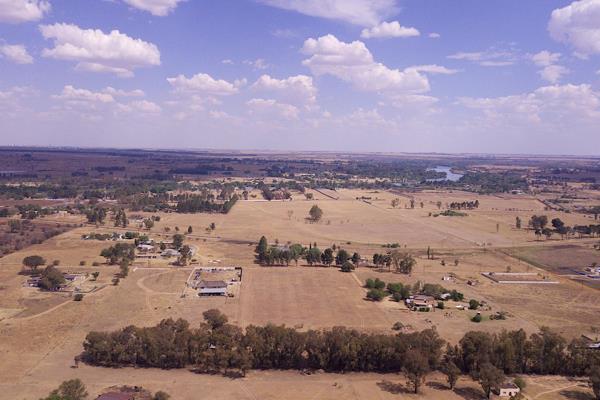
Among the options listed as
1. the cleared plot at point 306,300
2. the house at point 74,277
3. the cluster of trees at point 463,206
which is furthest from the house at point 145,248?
the cluster of trees at point 463,206

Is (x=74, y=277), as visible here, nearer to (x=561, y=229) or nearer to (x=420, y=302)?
(x=420, y=302)

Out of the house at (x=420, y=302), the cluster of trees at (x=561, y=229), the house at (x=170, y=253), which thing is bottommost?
the house at (x=420, y=302)

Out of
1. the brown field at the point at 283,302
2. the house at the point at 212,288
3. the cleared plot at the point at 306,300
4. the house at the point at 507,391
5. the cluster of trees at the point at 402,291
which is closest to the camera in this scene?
the house at the point at 507,391

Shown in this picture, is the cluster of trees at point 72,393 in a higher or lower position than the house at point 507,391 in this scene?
higher

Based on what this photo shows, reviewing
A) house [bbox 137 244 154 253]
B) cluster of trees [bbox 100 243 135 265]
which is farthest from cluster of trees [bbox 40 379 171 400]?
house [bbox 137 244 154 253]

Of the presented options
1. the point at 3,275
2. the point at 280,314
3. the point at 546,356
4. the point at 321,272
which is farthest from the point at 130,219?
A: the point at 546,356

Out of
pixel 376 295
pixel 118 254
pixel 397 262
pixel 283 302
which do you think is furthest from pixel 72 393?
pixel 397 262

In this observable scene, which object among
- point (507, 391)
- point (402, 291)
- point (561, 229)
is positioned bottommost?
point (507, 391)

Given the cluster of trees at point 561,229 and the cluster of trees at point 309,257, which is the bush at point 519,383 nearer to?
the cluster of trees at point 309,257
